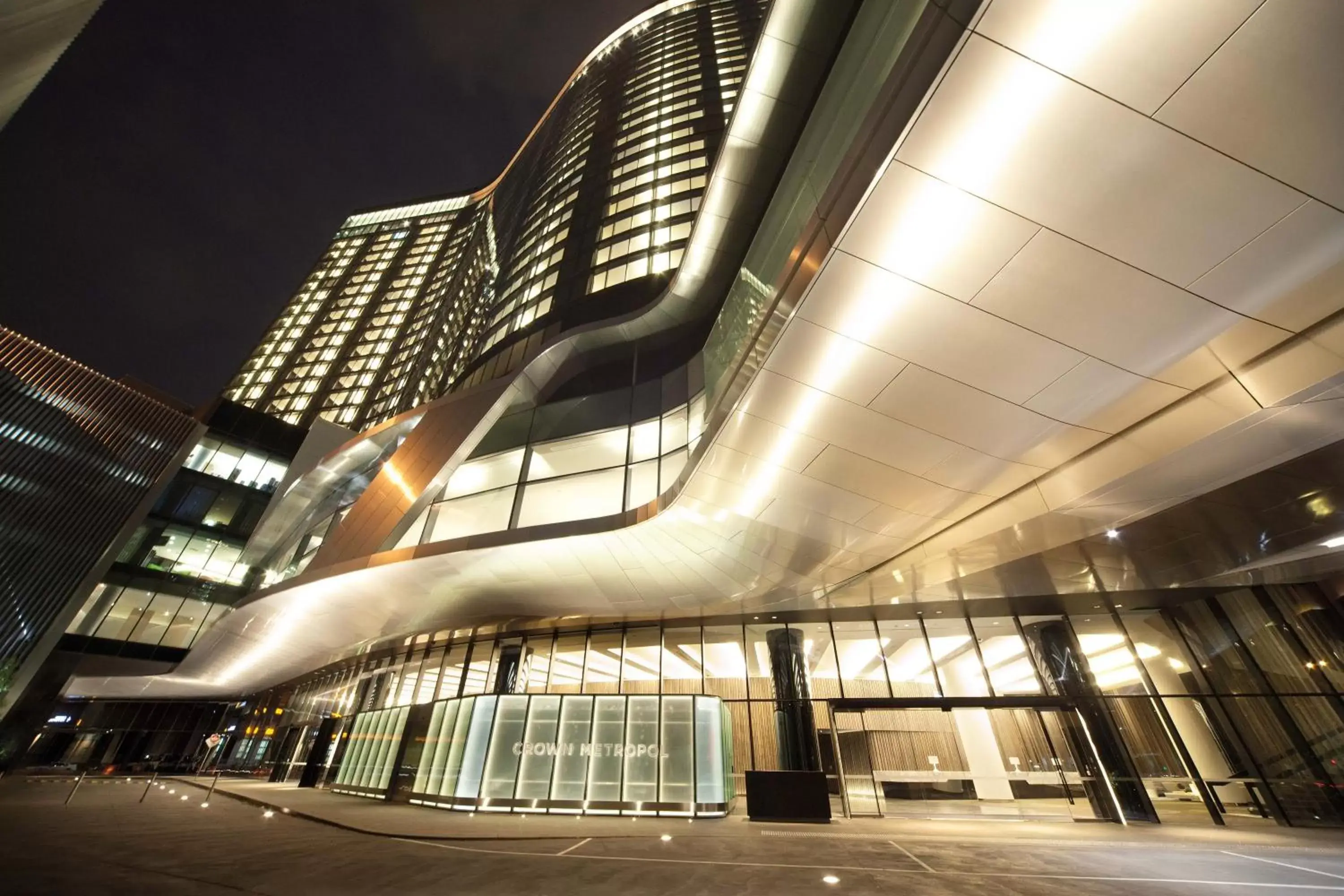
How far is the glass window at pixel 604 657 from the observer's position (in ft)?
52.9

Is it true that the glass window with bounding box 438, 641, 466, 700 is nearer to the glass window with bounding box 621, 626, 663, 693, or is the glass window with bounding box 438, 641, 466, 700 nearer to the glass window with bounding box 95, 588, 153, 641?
the glass window with bounding box 621, 626, 663, 693

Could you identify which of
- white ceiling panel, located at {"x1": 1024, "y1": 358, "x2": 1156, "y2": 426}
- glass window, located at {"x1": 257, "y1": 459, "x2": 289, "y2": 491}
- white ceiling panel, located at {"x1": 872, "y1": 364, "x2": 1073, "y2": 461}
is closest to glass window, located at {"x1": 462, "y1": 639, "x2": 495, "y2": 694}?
white ceiling panel, located at {"x1": 872, "y1": 364, "x2": 1073, "y2": 461}

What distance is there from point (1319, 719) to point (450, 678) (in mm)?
24744

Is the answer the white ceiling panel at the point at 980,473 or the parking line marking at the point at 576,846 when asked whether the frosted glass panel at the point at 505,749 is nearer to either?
the parking line marking at the point at 576,846

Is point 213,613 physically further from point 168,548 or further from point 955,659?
point 955,659

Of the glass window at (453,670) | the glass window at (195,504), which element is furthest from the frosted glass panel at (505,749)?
the glass window at (195,504)

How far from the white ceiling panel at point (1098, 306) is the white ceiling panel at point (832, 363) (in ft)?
3.91

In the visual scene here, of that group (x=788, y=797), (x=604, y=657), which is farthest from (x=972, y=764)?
(x=604, y=657)

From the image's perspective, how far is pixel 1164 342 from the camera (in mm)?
5055

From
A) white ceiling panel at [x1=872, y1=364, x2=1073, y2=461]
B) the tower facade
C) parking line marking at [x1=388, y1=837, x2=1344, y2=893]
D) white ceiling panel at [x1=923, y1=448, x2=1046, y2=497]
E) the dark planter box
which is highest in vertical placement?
the tower facade

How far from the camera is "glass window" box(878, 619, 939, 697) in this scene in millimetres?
14492

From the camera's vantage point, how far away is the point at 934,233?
462 cm

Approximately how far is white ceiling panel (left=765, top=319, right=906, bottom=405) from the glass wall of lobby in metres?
10.3

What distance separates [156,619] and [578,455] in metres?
34.2
